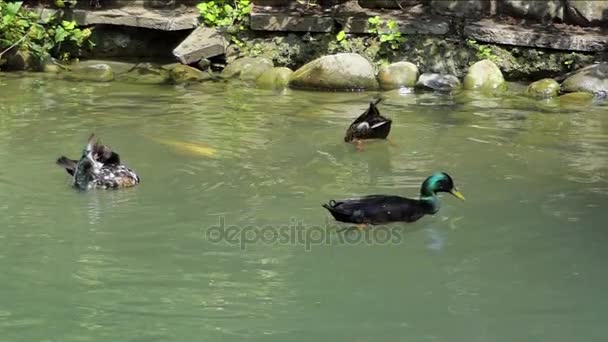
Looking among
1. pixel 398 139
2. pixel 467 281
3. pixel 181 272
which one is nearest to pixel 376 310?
pixel 467 281

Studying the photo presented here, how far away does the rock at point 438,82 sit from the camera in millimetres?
13109

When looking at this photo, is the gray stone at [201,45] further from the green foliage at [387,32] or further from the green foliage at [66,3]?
the green foliage at [387,32]

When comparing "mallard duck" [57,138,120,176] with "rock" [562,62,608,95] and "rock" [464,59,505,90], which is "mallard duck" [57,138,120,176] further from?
"rock" [562,62,608,95]

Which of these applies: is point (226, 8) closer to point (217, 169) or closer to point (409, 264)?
point (217, 169)

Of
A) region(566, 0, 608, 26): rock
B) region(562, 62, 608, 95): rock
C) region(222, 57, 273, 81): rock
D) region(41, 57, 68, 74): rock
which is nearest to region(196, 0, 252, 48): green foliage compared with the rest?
region(222, 57, 273, 81): rock

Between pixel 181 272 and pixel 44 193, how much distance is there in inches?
89.3

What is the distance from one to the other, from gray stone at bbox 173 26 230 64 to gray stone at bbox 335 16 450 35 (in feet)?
6.28

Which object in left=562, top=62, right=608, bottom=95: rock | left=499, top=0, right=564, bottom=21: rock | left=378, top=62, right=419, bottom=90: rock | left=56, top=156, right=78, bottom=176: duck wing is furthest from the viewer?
left=499, top=0, right=564, bottom=21: rock

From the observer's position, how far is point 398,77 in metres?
13.3

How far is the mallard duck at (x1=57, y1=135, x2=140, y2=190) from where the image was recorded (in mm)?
7559

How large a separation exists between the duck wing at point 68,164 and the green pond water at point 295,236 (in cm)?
13

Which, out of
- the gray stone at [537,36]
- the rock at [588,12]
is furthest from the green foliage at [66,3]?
the rock at [588,12]

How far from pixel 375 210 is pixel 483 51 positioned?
778cm

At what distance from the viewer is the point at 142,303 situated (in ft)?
17.0
